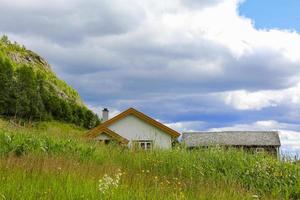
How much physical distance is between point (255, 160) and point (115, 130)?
30.7m

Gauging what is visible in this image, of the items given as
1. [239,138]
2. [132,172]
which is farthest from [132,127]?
[132,172]

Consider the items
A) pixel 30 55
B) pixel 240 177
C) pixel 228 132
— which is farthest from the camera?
pixel 30 55

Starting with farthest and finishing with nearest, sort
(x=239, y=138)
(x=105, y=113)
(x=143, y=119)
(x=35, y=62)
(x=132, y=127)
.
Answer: (x=35, y=62), (x=239, y=138), (x=105, y=113), (x=143, y=119), (x=132, y=127)

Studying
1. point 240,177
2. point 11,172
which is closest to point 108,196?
point 11,172

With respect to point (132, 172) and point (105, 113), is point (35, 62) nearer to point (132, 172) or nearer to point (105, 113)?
point (105, 113)

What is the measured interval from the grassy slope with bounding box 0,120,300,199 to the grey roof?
1484 inches

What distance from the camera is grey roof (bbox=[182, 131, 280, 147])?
53.8m

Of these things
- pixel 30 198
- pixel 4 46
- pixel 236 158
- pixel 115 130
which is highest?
pixel 4 46

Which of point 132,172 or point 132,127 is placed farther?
point 132,127

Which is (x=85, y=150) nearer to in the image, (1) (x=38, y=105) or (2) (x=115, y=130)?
(2) (x=115, y=130)

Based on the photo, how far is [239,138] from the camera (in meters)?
55.8

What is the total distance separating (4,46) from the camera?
227 feet

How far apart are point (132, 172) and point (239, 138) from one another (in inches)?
1771

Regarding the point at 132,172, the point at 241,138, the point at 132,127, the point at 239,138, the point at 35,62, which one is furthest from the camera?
the point at 35,62
